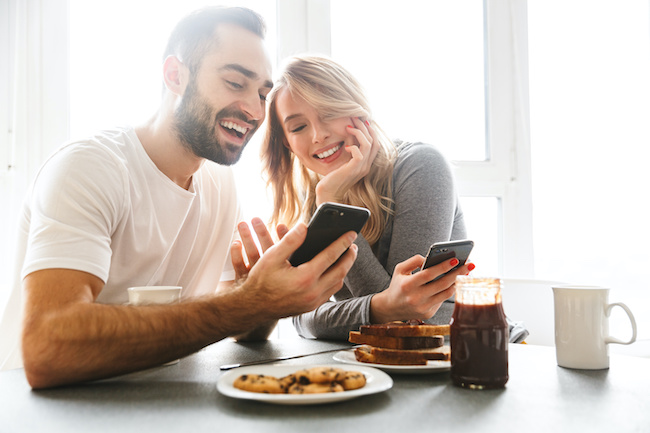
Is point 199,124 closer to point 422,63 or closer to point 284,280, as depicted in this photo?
point 284,280

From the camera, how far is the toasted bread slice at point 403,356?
2.98 ft

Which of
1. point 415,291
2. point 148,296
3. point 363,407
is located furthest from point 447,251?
point 148,296

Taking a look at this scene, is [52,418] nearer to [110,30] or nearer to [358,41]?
[110,30]

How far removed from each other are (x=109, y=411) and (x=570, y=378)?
2.25 feet

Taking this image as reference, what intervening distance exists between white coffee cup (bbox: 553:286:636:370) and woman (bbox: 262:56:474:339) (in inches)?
21.8

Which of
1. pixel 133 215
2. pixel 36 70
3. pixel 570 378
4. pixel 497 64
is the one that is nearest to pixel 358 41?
pixel 497 64

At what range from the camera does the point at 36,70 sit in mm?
2080

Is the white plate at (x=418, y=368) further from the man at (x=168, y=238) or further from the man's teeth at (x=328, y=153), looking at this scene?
the man's teeth at (x=328, y=153)

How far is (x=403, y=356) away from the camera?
91cm

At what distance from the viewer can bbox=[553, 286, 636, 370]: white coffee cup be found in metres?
0.91

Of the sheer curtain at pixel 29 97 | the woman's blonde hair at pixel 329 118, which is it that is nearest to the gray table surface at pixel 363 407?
the woman's blonde hair at pixel 329 118

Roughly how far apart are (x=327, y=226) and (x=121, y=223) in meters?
0.60

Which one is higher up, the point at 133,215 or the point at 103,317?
the point at 133,215

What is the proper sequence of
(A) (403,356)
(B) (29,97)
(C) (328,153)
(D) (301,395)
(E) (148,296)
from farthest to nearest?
(B) (29,97)
(C) (328,153)
(E) (148,296)
(A) (403,356)
(D) (301,395)
